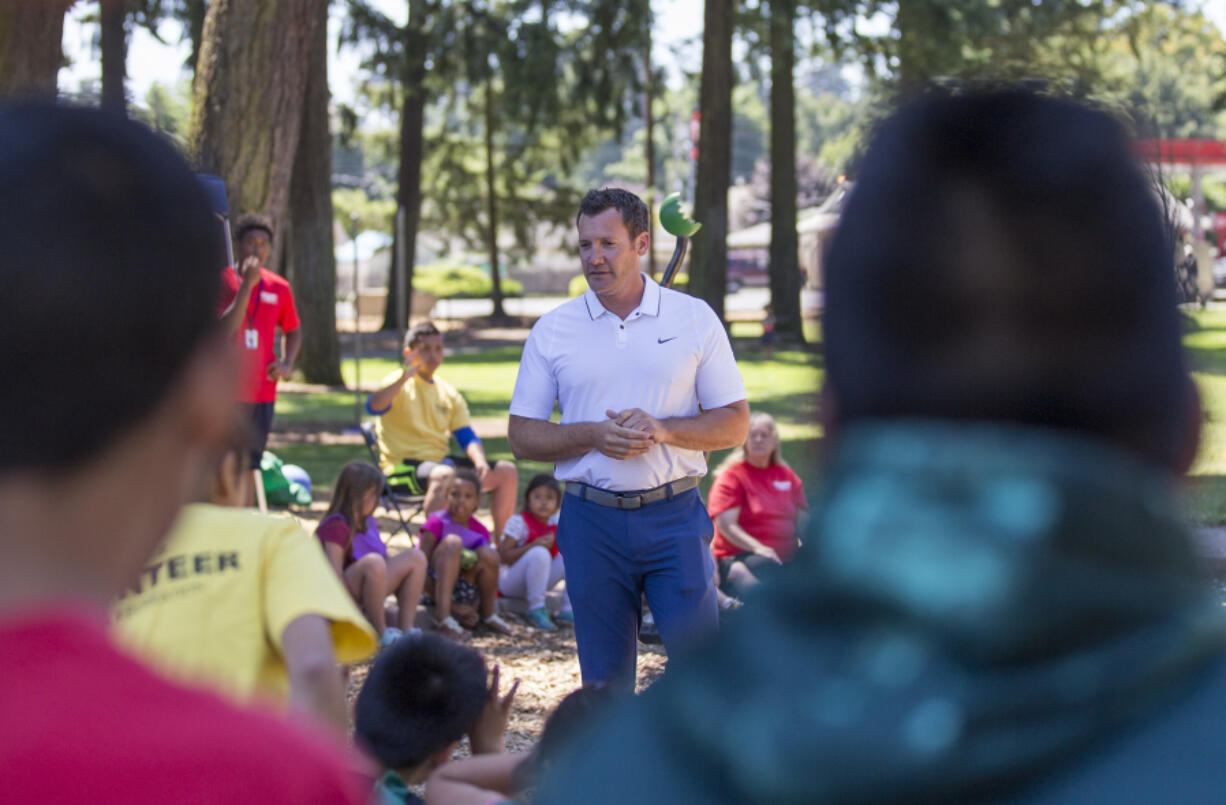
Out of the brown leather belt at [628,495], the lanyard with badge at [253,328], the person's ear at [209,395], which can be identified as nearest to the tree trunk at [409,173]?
the lanyard with badge at [253,328]

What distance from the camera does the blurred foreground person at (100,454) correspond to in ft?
3.10

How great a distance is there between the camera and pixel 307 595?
7.22 feet

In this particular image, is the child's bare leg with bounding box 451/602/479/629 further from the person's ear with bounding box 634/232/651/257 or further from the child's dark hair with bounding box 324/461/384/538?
the person's ear with bounding box 634/232/651/257

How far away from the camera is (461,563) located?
7.77 meters

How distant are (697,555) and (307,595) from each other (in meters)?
2.50

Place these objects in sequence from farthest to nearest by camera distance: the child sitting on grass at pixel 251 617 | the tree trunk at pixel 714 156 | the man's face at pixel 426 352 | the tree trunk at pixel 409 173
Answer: the tree trunk at pixel 409 173 → the tree trunk at pixel 714 156 → the man's face at pixel 426 352 → the child sitting on grass at pixel 251 617

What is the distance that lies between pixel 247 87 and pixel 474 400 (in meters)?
9.28

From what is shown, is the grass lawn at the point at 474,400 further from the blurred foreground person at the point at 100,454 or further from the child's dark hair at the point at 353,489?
the blurred foreground person at the point at 100,454

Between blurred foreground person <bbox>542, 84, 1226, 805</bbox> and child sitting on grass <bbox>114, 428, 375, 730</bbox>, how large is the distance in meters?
1.18

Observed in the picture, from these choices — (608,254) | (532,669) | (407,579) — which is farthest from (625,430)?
(407,579)

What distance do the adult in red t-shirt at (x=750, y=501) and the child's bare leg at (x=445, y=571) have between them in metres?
1.50

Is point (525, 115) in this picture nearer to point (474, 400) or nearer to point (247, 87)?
point (474, 400)

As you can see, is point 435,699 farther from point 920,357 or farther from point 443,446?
point 443,446

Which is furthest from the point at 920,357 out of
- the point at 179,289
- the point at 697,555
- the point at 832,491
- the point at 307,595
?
the point at 697,555
